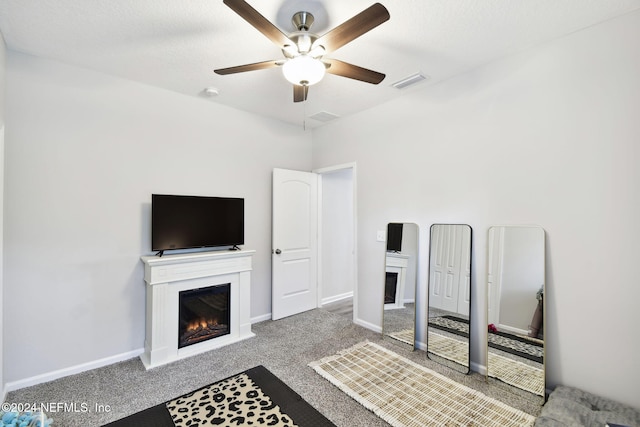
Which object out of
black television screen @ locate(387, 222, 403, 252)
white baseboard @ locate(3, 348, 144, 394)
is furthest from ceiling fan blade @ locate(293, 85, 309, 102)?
white baseboard @ locate(3, 348, 144, 394)

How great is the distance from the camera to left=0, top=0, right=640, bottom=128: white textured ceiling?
1.95 m

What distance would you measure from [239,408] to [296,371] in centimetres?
64

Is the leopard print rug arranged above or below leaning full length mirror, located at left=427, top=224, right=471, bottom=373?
below

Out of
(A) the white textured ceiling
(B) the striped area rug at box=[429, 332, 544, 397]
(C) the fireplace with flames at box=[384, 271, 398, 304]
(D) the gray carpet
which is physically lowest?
(D) the gray carpet

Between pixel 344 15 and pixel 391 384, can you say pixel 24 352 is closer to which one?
pixel 391 384

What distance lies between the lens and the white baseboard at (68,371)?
2.45 meters

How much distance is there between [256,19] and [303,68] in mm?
378

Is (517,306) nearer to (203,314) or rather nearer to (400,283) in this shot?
(400,283)

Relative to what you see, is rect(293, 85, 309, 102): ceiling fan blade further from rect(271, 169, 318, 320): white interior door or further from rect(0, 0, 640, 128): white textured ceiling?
rect(271, 169, 318, 320): white interior door

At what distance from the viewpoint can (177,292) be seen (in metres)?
2.99

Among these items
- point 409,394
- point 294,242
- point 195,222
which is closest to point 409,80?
point 294,242

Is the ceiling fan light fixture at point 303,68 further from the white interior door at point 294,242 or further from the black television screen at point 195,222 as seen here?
the white interior door at point 294,242

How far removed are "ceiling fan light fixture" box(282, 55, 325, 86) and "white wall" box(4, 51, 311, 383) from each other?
191cm

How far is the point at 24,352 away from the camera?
2492 millimetres
